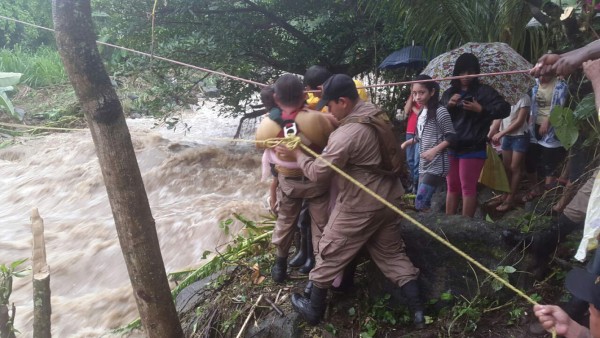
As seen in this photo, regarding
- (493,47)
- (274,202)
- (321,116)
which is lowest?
(274,202)

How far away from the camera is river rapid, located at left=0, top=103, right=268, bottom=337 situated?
545cm

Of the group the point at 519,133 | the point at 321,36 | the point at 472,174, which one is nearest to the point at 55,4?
the point at 472,174

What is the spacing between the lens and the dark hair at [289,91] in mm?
3262

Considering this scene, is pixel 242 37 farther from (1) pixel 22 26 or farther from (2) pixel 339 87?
(1) pixel 22 26

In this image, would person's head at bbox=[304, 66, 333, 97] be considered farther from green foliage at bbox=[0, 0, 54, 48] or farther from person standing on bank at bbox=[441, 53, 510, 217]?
green foliage at bbox=[0, 0, 54, 48]

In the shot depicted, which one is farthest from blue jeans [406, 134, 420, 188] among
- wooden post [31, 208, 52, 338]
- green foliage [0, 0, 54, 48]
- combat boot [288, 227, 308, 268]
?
green foliage [0, 0, 54, 48]

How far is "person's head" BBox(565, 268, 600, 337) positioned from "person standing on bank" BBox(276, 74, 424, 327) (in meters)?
1.37

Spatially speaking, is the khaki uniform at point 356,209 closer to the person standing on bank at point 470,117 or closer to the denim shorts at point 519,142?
the person standing on bank at point 470,117

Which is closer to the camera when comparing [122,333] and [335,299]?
[335,299]

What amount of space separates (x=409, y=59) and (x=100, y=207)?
5.67 meters

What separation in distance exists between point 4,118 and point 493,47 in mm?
13876

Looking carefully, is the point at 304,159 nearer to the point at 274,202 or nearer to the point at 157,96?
the point at 274,202

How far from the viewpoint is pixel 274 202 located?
4.28 meters

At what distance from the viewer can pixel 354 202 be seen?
3.18m
